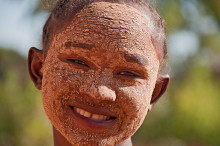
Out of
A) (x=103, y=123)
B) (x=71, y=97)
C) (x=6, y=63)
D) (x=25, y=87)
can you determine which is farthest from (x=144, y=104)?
(x=6, y=63)

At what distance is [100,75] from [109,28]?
1.00 ft

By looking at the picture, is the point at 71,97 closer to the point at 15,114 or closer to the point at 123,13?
the point at 123,13

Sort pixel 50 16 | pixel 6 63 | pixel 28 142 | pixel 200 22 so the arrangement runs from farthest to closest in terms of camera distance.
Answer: pixel 6 63 → pixel 200 22 → pixel 28 142 → pixel 50 16

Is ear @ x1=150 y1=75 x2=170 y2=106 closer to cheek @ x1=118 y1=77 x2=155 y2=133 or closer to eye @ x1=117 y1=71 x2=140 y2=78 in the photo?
cheek @ x1=118 y1=77 x2=155 y2=133

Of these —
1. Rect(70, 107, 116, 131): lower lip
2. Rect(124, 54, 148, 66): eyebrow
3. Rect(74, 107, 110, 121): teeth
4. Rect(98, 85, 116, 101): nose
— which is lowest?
Rect(70, 107, 116, 131): lower lip

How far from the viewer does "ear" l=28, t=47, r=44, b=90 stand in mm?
2840

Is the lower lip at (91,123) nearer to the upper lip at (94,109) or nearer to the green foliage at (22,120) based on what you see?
the upper lip at (94,109)

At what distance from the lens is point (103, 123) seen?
241cm

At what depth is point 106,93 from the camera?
2.32 metres

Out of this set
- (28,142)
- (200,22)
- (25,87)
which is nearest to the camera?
(28,142)

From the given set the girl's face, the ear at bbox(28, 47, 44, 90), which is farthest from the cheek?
the ear at bbox(28, 47, 44, 90)

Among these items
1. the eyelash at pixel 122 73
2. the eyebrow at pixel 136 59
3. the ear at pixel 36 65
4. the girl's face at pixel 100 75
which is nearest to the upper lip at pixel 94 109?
the girl's face at pixel 100 75

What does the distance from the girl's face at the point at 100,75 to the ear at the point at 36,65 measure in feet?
1.07

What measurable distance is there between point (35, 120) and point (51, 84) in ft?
26.6
